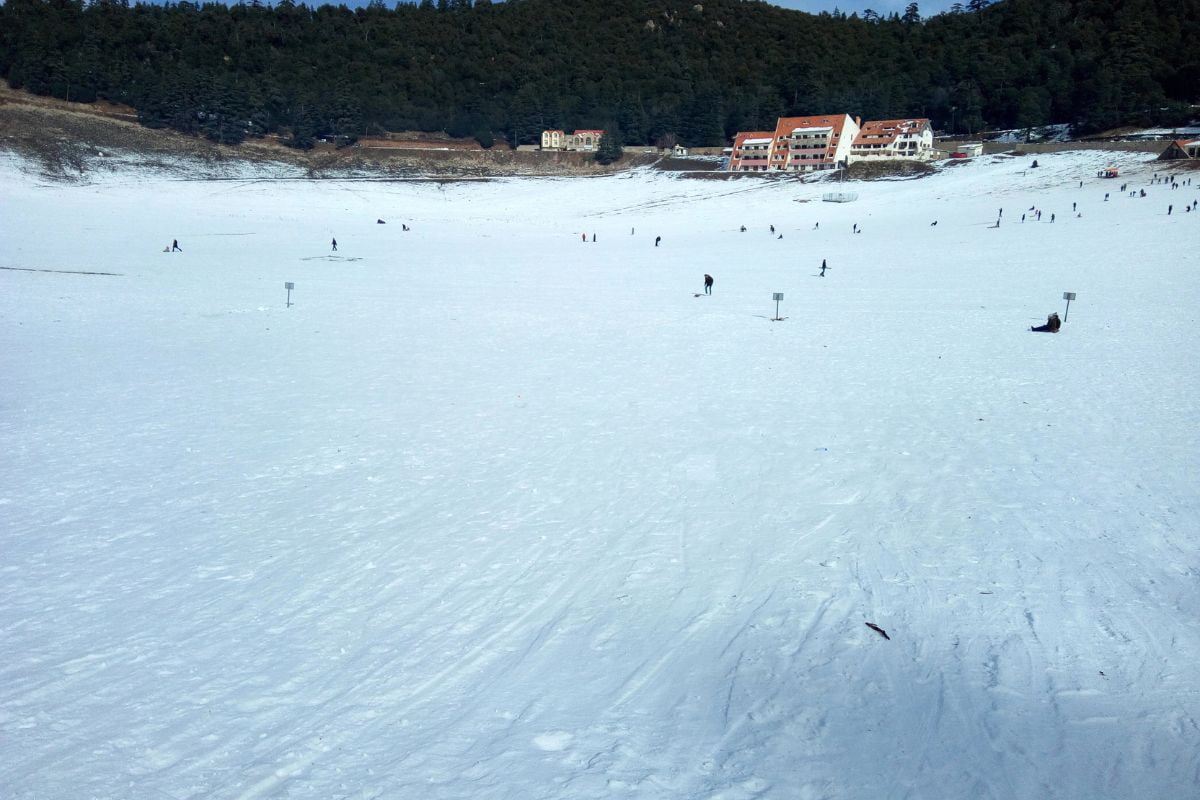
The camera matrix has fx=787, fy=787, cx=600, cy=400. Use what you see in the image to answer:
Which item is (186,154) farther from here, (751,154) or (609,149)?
(751,154)

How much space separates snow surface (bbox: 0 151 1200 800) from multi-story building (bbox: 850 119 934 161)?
207 feet

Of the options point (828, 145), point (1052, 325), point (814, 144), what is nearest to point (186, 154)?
point (814, 144)

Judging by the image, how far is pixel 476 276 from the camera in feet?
102

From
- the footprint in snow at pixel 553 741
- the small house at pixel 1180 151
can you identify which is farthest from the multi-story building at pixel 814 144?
the footprint in snow at pixel 553 741

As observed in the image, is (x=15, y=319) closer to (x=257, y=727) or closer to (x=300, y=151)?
(x=257, y=727)

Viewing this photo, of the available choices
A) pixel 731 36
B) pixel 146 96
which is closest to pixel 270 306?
pixel 146 96

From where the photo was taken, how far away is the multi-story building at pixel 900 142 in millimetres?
77062

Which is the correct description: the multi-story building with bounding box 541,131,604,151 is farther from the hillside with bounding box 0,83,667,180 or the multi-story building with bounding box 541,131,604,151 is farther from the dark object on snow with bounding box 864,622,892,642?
the dark object on snow with bounding box 864,622,892,642

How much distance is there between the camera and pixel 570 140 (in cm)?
9669

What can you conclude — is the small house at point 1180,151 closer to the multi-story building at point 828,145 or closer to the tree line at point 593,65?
the multi-story building at point 828,145

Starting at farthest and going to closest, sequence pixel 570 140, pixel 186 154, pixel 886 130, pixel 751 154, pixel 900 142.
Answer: pixel 570 140 → pixel 751 154 → pixel 886 130 → pixel 900 142 → pixel 186 154

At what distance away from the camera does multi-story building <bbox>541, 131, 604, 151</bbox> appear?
3760 inches

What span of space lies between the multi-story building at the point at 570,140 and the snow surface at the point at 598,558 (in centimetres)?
8034

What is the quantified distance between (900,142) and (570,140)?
38.9m
